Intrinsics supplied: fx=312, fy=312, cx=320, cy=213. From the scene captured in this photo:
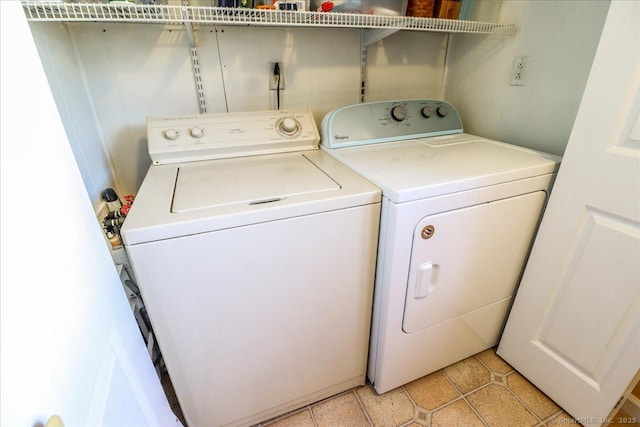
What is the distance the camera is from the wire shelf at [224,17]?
974mm

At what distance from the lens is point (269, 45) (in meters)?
1.53

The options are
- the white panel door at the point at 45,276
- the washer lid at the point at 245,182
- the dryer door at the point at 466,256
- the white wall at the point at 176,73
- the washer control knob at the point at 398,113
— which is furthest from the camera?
the washer control knob at the point at 398,113

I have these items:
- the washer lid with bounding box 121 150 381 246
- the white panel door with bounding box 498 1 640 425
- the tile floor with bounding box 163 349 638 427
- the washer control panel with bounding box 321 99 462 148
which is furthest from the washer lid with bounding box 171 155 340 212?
the tile floor with bounding box 163 349 638 427

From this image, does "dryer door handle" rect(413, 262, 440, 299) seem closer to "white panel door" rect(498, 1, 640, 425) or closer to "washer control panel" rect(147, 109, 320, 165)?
"white panel door" rect(498, 1, 640, 425)

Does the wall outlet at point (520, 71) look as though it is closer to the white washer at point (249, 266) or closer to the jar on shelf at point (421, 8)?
the jar on shelf at point (421, 8)

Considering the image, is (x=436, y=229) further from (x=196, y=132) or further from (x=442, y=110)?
(x=196, y=132)

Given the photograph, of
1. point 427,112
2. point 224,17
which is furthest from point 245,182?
point 427,112

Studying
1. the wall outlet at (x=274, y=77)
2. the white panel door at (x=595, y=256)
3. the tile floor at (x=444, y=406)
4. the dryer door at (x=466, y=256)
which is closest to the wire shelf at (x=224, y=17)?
the wall outlet at (x=274, y=77)

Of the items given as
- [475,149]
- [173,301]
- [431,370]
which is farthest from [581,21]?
[173,301]

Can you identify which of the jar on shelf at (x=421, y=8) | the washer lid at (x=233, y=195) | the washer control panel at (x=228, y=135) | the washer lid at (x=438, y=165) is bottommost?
the washer lid at (x=233, y=195)

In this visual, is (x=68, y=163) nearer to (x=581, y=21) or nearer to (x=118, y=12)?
(x=118, y=12)

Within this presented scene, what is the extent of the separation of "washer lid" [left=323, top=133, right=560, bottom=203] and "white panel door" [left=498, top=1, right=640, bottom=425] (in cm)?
16

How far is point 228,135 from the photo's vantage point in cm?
136

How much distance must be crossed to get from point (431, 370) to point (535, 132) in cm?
123
